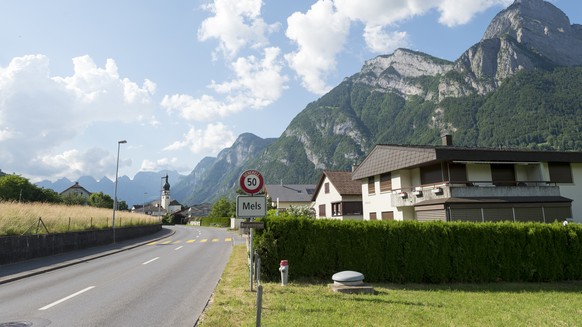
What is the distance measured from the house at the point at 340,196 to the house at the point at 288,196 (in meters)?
18.3

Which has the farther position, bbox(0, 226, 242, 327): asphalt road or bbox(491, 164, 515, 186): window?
bbox(491, 164, 515, 186): window

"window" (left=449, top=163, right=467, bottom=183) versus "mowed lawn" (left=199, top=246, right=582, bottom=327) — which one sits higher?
"window" (left=449, top=163, right=467, bottom=183)

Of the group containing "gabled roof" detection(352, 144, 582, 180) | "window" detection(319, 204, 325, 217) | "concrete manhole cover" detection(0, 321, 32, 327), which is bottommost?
"concrete manhole cover" detection(0, 321, 32, 327)

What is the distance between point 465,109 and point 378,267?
16578cm

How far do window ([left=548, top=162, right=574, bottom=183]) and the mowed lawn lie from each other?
15.3 metres

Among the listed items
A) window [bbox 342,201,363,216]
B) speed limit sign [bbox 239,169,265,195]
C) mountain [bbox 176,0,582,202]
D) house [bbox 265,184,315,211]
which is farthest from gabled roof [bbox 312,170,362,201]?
mountain [bbox 176,0,582,202]

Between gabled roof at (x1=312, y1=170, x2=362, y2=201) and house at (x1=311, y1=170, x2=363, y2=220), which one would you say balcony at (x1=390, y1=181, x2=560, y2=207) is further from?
gabled roof at (x1=312, y1=170, x2=362, y2=201)

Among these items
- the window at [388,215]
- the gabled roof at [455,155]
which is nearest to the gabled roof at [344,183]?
the window at [388,215]

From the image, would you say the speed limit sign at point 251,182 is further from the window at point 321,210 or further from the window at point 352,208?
the window at point 321,210

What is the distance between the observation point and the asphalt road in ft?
24.1

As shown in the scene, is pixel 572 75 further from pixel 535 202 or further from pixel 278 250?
pixel 278 250

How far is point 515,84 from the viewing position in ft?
484

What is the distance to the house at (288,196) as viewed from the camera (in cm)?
6425

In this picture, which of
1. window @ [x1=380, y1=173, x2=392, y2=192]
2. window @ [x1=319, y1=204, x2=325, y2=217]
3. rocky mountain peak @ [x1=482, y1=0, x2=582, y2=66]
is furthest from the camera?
rocky mountain peak @ [x1=482, y1=0, x2=582, y2=66]
